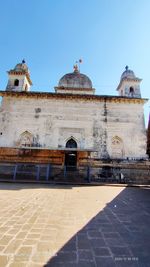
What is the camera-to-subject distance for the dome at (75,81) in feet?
85.6

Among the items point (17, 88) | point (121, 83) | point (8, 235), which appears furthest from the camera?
point (121, 83)

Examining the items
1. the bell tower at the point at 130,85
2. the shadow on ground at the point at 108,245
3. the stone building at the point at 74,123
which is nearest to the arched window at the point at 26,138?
the stone building at the point at 74,123

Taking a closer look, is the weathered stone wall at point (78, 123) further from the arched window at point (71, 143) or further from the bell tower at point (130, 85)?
the bell tower at point (130, 85)

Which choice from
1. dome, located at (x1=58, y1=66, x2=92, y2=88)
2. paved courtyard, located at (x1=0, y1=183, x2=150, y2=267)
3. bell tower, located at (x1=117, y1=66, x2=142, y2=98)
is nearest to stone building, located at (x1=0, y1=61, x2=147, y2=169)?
bell tower, located at (x1=117, y1=66, x2=142, y2=98)

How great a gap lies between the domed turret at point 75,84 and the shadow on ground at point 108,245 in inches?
906

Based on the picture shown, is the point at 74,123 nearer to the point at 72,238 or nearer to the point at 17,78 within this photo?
the point at 17,78

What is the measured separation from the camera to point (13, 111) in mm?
20359

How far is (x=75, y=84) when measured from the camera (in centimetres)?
2608

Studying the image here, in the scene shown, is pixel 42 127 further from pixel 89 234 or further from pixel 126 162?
pixel 89 234

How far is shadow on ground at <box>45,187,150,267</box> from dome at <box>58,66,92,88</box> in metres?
24.1

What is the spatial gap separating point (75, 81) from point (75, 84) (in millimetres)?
583

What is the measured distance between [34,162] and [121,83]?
17819 mm

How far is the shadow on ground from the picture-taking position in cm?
212

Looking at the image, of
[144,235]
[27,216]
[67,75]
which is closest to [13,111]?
[67,75]
